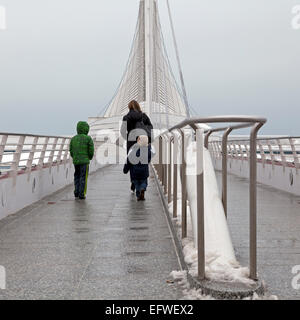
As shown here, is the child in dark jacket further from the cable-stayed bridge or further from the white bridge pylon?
the white bridge pylon

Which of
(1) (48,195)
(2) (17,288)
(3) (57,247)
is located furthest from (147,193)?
(2) (17,288)

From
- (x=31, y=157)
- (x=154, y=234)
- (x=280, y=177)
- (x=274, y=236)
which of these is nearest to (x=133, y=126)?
(x=31, y=157)

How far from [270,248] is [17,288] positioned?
2.25 m

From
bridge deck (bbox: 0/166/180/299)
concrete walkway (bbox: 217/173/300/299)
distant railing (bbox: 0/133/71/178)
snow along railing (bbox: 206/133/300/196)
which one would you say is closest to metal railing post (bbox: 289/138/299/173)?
snow along railing (bbox: 206/133/300/196)

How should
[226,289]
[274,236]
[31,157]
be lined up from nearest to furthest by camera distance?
[226,289]
[274,236]
[31,157]

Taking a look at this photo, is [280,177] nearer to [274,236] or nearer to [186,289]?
[274,236]

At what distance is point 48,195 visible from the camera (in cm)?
900

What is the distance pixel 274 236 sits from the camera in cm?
487

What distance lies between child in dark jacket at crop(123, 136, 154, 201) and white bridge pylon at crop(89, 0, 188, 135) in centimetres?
704

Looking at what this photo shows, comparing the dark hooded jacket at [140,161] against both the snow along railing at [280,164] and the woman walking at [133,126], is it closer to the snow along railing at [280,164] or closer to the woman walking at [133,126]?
the woman walking at [133,126]

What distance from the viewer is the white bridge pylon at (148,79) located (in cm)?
2097

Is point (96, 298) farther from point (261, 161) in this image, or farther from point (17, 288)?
point (261, 161)

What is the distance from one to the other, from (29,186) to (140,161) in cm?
180
